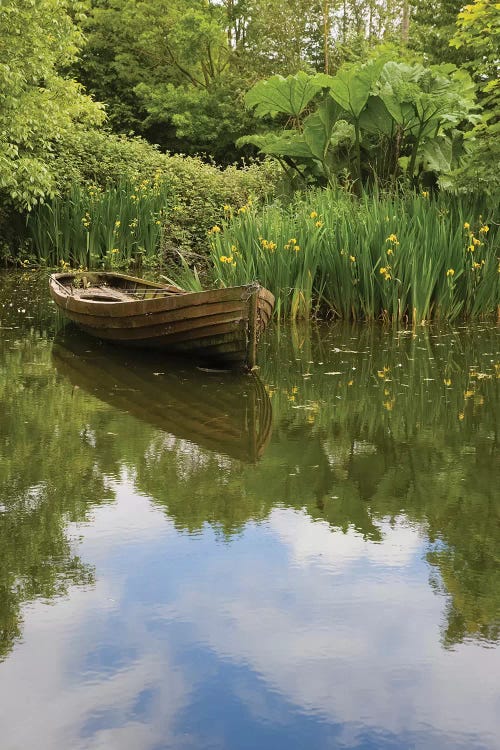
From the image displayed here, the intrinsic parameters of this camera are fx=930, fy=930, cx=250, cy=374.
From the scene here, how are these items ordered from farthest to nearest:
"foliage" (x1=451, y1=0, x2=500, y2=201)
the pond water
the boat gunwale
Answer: "foliage" (x1=451, y1=0, x2=500, y2=201) < the boat gunwale < the pond water

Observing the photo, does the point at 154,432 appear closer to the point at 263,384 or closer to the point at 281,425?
the point at 281,425

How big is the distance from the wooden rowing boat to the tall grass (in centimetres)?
151

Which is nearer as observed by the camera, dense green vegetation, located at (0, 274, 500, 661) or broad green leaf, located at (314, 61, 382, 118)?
dense green vegetation, located at (0, 274, 500, 661)

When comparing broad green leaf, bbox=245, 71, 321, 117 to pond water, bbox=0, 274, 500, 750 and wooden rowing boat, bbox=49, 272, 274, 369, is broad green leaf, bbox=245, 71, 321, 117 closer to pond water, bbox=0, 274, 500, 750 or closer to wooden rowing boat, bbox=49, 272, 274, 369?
wooden rowing boat, bbox=49, 272, 274, 369

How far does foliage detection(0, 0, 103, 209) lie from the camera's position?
1323 cm

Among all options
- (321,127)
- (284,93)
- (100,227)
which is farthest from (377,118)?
(100,227)

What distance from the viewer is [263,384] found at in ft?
22.7

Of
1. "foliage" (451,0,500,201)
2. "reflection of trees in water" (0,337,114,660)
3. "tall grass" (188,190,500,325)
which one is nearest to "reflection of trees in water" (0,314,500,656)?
"reflection of trees in water" (0,337,114,660)

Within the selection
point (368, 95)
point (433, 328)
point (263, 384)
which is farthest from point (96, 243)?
point (263, 384)

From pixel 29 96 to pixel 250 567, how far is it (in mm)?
12327

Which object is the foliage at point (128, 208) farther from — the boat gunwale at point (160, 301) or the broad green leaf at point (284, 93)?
the boat gunwale at point (160, 301)

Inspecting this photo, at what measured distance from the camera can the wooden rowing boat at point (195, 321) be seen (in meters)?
7.13

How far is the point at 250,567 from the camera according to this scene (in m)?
3.46

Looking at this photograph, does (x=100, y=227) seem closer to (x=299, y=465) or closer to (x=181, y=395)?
(x=181, y=395)
